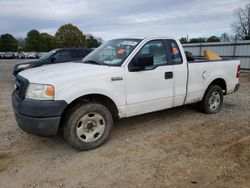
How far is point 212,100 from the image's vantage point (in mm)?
5848

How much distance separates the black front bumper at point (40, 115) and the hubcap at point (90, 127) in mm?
417

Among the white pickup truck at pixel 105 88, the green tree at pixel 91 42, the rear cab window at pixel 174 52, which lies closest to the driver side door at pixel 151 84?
the white pickup truck at pixel 105 88

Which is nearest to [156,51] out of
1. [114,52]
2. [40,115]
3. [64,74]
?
[114,52]

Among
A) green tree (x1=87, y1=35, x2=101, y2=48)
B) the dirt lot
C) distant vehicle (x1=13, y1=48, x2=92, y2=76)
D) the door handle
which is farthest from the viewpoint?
green tree (x1=87, y1=35, x2=101, y2=48)

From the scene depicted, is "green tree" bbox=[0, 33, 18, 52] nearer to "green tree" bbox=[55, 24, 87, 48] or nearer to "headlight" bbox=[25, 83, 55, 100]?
"green tree" bbox=[55, 24, 87, 48]

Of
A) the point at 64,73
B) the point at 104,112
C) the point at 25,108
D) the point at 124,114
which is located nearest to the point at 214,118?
the point at 124,114

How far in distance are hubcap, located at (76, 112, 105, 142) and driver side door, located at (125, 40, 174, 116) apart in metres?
0.59

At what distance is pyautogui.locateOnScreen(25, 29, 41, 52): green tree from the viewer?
181 feet

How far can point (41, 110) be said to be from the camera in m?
3.38

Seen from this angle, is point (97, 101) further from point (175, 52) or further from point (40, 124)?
point (175, 52)

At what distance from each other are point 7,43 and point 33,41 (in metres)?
6.44

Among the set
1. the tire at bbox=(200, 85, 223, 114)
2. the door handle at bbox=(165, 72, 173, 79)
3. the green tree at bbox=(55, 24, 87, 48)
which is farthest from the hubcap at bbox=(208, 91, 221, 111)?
the green tree at bbox=(55, 24, 87, 48)

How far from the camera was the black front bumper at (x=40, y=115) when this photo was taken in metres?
3.40

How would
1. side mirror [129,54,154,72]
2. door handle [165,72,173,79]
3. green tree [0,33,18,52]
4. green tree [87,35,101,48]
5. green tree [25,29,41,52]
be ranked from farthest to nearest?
green tree [87,35,101,48] → green tree [0,33,18,52] → green tree [25,29,41,52] → door handle [165,72,173,79] → side mirror [129,54,154,72]
